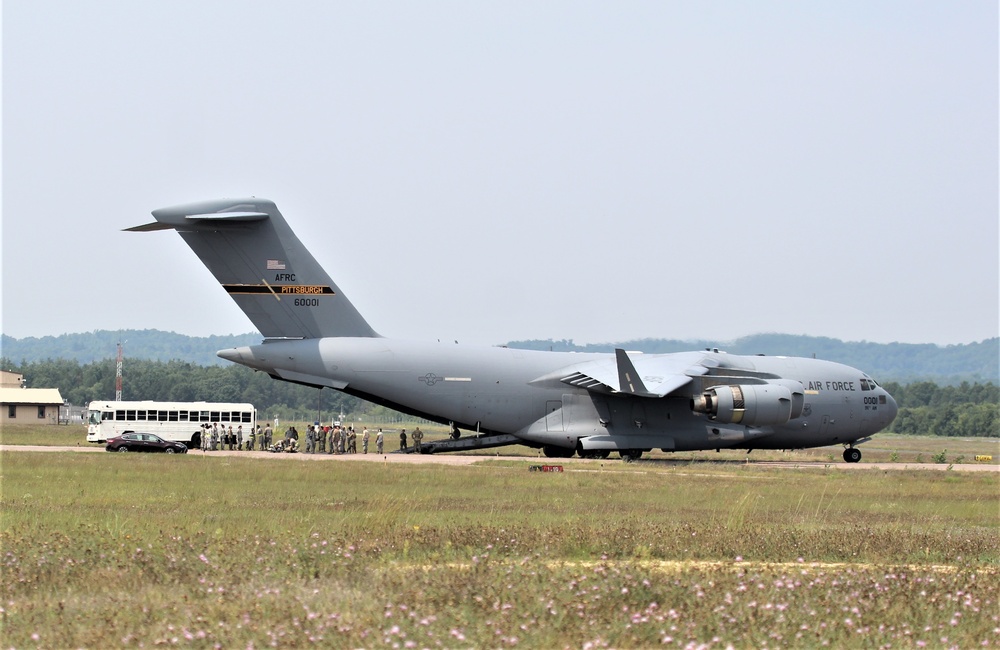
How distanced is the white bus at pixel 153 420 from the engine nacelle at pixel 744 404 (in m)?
26.8

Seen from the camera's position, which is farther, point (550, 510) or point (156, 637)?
point (550, 510)

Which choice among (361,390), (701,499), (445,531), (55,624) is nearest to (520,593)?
(55,624)

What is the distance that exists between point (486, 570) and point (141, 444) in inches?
1330

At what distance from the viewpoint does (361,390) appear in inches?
1480

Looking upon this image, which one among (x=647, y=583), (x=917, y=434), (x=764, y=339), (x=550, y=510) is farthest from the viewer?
(x=764, y=339)

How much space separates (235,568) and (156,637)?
2.68 m

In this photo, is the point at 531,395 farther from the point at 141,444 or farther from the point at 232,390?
the point at 232,390

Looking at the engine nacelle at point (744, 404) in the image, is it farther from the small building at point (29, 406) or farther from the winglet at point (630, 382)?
the small building at point (29, 406)

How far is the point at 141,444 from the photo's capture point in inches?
1690

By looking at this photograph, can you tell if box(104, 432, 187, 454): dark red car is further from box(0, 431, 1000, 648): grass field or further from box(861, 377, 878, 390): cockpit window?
box(861, 377, 878, 390): cockpit window

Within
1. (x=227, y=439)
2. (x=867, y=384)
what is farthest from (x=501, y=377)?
(x=227, y=439)

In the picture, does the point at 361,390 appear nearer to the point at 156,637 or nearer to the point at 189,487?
the point at 189,487

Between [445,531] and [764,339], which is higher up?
[764,339]

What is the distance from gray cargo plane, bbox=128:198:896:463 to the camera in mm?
36812
